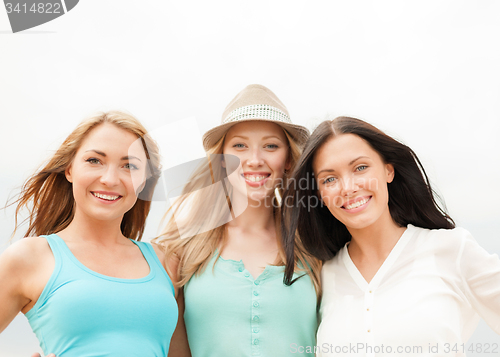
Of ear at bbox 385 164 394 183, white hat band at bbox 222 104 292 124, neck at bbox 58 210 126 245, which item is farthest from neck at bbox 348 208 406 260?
neck at bbox 58 210 126 245

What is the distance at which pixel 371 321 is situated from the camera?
105 inches

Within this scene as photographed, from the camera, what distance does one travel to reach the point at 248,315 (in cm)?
293

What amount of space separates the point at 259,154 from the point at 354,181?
0.82 meters

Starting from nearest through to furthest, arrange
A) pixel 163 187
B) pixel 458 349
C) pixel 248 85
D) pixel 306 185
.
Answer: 1. pixel 458 349
2. pixel 306 185
3. pixel 163 187
4. pixel 248 85

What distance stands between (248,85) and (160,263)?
1721mm

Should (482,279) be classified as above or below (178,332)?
above

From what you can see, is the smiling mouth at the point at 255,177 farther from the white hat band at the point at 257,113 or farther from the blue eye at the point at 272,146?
the white hat band at the point at 257,113

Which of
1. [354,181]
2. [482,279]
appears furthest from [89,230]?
[482,279]

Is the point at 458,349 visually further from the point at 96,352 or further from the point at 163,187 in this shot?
the point at 163,187

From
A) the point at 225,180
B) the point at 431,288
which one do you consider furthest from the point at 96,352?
the point at 431,288

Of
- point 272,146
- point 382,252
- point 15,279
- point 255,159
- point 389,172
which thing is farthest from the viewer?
point 272,146

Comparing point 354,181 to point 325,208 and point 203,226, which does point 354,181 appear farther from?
point 203,226

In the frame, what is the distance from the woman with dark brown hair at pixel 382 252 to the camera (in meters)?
2.61

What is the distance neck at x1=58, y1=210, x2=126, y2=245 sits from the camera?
2.80 metres
